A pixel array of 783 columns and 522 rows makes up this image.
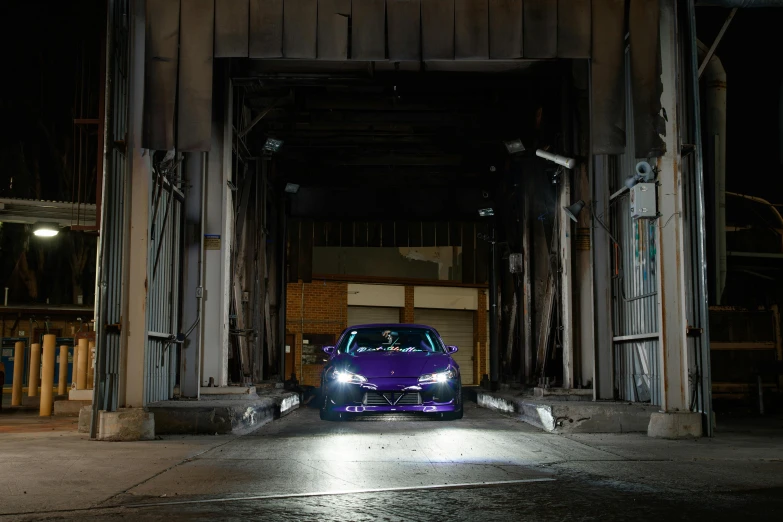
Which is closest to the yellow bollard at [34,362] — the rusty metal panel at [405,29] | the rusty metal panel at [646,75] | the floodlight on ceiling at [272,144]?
the floodlight on ceiling at [272,144]

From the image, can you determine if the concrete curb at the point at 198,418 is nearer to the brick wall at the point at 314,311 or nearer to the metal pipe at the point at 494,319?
the metal pipe at the point at 494,319

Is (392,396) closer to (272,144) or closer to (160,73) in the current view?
(160,73)

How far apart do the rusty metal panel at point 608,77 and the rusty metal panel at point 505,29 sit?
936mm

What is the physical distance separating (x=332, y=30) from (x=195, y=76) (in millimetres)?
1755

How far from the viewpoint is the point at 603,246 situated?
480 inches

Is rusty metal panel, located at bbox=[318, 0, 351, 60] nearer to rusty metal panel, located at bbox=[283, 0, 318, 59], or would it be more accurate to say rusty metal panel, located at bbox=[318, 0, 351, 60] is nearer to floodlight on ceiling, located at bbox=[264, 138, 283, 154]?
rusty metal panel, located at bbox=[283, 0, 318, 59]

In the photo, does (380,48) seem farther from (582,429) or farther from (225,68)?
(582,429)

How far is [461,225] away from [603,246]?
45.4 ft

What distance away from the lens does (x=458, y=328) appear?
37.1m

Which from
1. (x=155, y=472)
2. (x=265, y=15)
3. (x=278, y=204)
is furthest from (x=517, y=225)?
(x=155, y=472)

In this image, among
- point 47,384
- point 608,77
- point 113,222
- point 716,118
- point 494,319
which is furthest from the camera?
point 494,319

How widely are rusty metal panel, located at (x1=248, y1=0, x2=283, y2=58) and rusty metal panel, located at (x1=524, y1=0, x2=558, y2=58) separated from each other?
3026 millimetres

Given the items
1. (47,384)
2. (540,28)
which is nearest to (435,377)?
(540,28)

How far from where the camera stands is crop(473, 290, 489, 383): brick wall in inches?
1428
